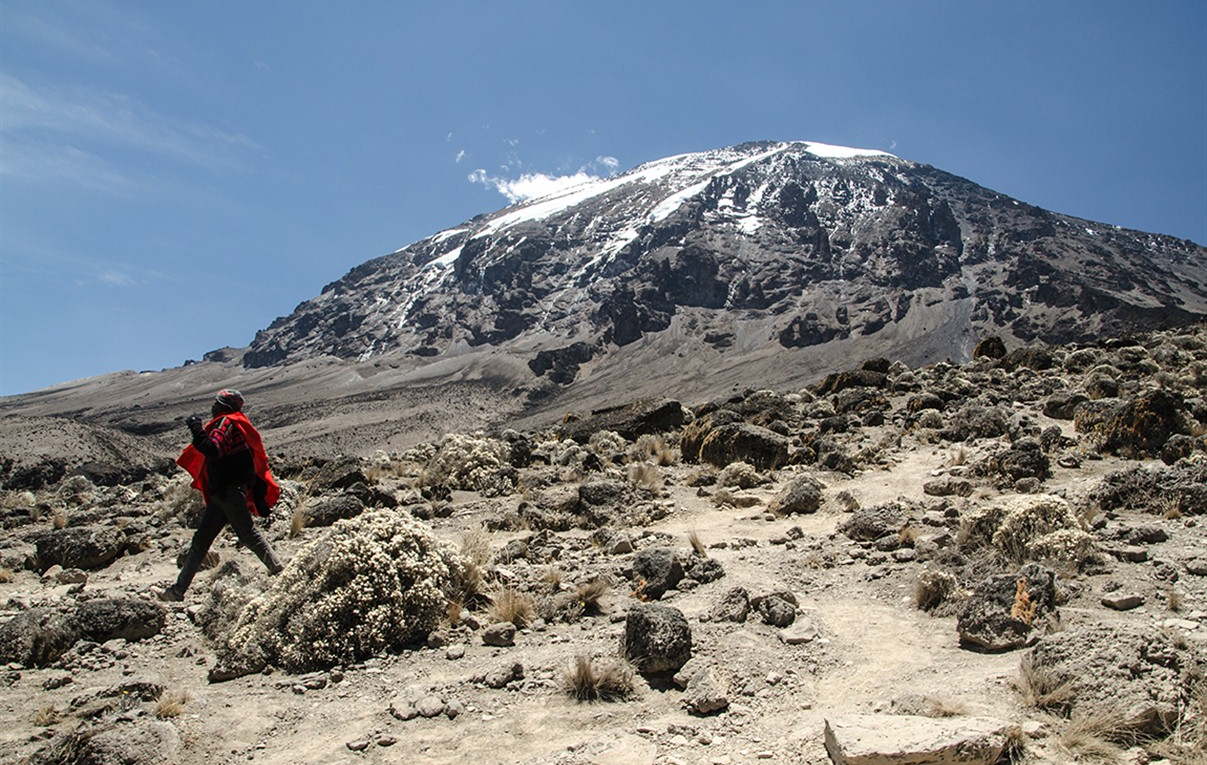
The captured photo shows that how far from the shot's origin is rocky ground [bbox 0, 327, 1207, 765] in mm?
3473

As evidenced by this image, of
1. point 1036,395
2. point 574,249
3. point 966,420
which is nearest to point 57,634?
point 966,420

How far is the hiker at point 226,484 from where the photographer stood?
6004 millimetres

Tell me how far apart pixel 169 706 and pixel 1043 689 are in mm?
4790

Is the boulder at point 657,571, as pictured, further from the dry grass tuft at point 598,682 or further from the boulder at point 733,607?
the dry grass tuft at point 598,682

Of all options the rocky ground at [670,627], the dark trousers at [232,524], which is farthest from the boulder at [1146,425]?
the dark trousers at [232,524]

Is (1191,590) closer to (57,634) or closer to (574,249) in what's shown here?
(57,634)

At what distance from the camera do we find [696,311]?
14300cm

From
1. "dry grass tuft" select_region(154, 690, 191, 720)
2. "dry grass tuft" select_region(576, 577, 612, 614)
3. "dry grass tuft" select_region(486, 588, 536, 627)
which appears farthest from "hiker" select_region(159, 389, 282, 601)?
"dry grass tuft" select_region(576, 577, 612, 614)

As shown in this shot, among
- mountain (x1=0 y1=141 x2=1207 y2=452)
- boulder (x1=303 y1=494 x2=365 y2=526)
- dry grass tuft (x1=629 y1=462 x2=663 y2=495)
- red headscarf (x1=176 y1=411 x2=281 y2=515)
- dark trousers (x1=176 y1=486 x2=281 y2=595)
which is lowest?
dry grass tuft (x1=629 y1=462 x2=663 y2=495)

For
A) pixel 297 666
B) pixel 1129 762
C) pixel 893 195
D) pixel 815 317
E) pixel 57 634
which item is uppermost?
pixel 893 195

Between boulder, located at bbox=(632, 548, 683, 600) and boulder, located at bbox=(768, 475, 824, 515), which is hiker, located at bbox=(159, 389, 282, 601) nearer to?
boulder, located at bbox=(632, 548, 683, 600)

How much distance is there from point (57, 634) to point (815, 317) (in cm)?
12492

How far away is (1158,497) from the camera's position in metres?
6.54

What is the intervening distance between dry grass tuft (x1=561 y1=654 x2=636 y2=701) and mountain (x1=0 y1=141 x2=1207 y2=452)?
8058 cm
